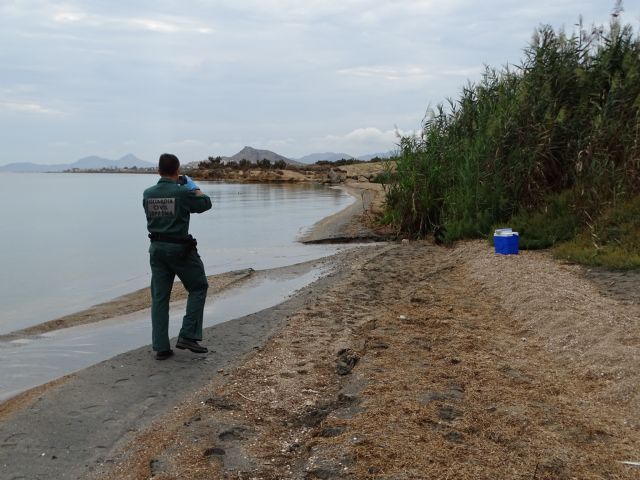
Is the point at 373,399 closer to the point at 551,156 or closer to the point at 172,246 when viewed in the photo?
the point at 172,246

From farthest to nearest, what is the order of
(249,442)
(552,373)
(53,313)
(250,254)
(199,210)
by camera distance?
1. (250,254)
2. (53,313)
3. (199,210)
4. (552,373)
5. (249,442)

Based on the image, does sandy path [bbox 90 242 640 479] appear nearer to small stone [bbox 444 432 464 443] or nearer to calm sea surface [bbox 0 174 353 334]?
small stone [bbox 444 432 464 443]

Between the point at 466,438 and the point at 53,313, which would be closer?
the point at 466,438

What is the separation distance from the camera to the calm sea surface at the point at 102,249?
11062 millimetres

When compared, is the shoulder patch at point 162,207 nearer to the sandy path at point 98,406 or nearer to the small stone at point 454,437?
the sandy path at point 98,406

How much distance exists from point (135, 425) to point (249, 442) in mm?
1032

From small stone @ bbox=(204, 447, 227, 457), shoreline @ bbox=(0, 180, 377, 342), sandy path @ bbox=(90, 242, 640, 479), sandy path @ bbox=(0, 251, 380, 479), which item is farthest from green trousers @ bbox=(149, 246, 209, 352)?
shoreline @ bbox=(0, 180, 377, 342)

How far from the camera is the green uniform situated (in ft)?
19.1

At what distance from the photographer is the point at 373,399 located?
4449 mm

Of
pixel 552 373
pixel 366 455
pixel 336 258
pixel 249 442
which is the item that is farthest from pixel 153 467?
pixel 336 258

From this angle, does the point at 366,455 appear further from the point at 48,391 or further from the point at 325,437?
the point at 48,391

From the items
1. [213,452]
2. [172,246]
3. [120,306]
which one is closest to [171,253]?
[172,246]

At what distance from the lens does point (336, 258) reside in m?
12.9

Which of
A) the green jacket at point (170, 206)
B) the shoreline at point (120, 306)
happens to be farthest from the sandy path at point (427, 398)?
the shoreline at point (120, 306)
